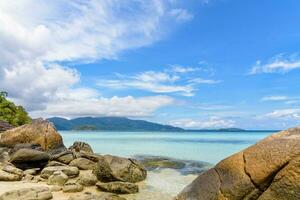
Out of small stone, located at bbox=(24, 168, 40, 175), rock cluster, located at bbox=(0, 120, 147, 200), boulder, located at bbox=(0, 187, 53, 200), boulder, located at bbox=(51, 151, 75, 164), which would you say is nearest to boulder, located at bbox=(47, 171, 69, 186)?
rock cluster, located at bbox=(0, 120, 147, 200)

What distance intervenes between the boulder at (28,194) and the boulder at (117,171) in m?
4.21

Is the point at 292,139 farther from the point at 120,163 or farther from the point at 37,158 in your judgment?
the point at 37,158

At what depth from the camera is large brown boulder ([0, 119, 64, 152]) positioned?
81.5 ft

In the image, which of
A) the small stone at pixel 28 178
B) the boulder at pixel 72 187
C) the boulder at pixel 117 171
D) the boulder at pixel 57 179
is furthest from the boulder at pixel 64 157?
the boulder at pixel 72 187

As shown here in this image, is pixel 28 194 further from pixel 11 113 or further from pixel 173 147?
pixel 11 113

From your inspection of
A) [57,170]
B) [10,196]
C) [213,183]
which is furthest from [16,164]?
[213,183]

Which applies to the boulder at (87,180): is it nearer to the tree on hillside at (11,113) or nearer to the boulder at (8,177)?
the boulder at (8,177)

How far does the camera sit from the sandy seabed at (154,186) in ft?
45.3

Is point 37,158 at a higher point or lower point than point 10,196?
higher

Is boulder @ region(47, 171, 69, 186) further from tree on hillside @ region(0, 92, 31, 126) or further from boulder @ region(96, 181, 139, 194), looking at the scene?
tree on hillside @ region(0, 92, 31, 126)

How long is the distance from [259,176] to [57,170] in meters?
11.6

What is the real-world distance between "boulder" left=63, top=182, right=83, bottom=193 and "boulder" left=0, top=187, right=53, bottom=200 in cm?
152

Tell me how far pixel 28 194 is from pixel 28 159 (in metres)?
7.47

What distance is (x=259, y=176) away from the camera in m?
8.06
